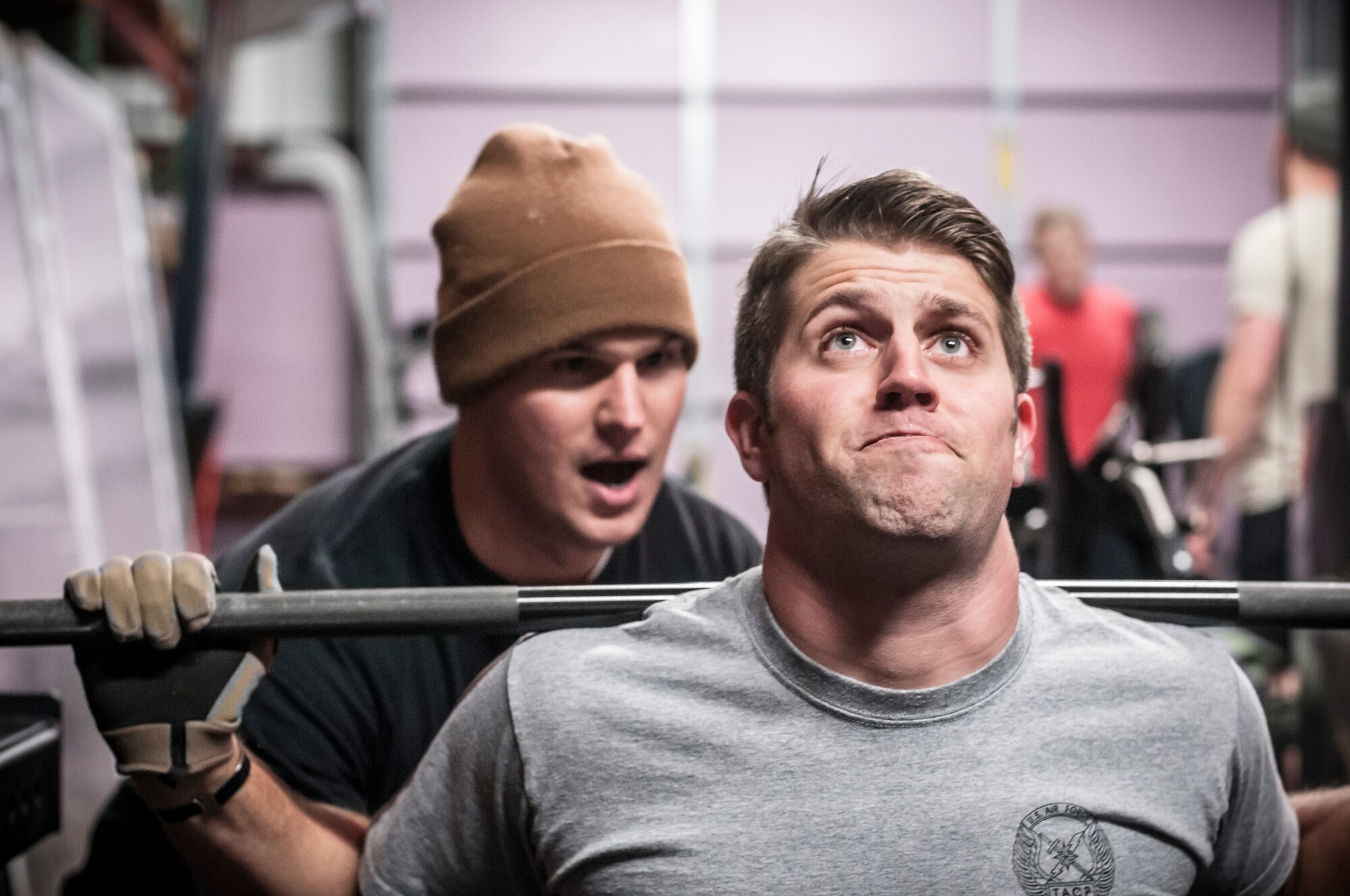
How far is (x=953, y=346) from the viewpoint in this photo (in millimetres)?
858

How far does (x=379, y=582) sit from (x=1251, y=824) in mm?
728

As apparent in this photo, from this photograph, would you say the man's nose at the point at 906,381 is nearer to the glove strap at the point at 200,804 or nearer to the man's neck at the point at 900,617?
the man's neck at the point at 900,617

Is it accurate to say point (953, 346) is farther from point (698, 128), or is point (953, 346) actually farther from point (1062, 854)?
point (698, 128)

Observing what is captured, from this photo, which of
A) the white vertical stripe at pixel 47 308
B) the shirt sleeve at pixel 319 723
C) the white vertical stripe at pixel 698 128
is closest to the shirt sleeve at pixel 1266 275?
the white vertical stripe at pixel 698 128

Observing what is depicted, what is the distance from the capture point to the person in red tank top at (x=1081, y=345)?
1.13m

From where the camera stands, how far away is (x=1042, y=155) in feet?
12.6

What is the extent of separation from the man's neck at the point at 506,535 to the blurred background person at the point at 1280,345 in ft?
2.20

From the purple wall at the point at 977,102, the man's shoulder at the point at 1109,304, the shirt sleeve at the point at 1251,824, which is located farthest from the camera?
the purple wall at the point at 977,102

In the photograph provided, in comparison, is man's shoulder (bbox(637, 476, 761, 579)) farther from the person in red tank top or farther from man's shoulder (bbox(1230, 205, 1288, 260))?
man's shoulder (bbox(1230, 205, 1288, 260))

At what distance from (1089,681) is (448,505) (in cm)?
58

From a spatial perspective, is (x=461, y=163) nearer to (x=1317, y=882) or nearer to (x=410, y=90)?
(x=1317, y=882)

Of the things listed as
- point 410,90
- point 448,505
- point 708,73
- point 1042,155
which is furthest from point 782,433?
point 1042,155

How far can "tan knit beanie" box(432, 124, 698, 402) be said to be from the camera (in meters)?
1.08

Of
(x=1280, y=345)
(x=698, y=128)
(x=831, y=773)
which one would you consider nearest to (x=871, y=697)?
(x=831, y=773)
